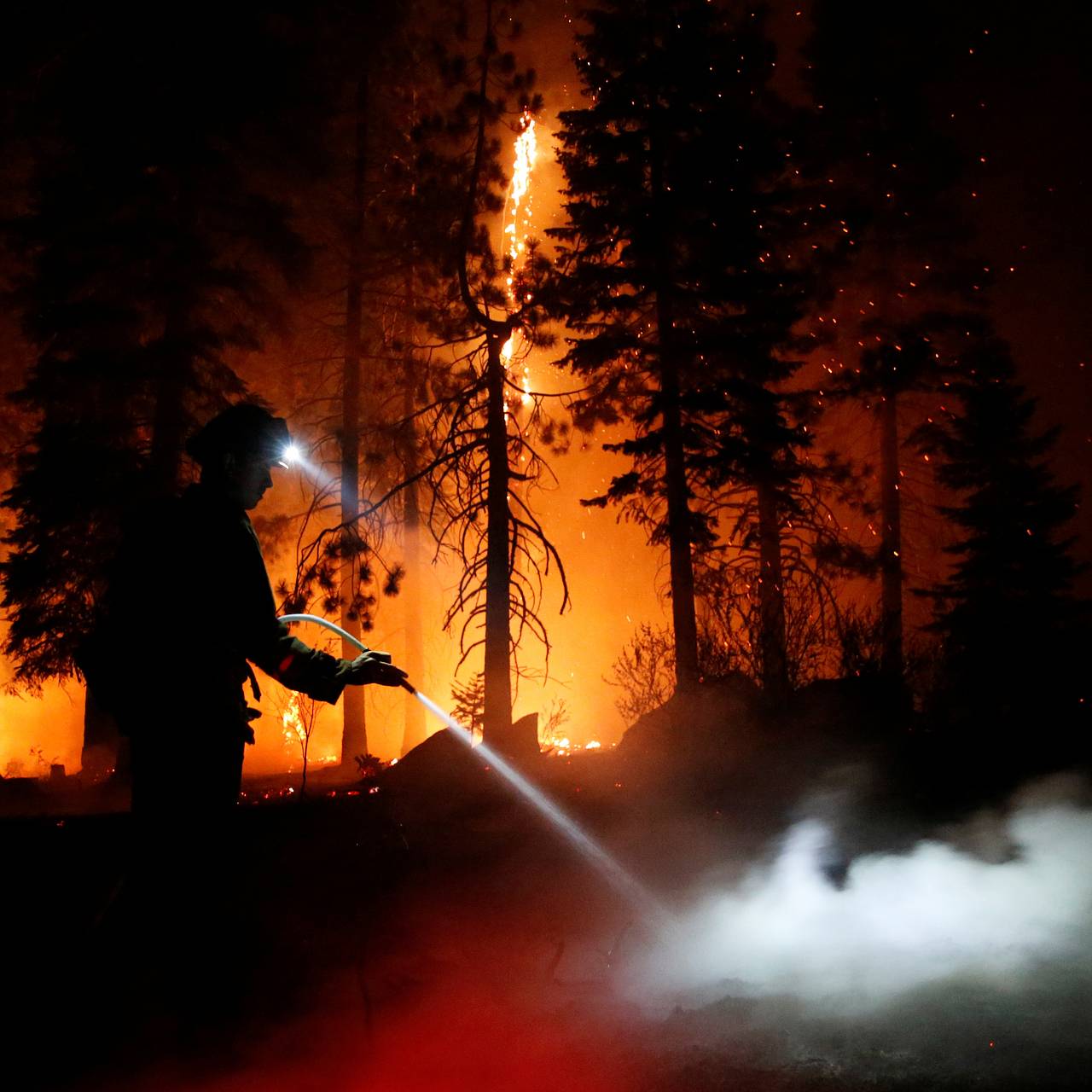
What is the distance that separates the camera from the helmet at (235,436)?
395cm

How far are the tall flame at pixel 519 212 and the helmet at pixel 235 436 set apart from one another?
7821 millimetres

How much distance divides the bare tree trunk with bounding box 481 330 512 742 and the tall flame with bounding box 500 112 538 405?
411mm

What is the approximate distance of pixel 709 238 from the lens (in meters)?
12.2

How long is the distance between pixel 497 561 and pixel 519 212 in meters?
6.60

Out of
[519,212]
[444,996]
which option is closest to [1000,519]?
[519,212]

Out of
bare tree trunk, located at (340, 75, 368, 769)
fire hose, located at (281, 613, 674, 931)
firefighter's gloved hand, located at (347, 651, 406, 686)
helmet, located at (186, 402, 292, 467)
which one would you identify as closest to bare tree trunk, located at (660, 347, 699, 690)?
fire hose, located at (281, 613, 674, 931)

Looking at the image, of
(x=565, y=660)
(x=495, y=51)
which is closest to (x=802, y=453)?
(x=495, y=51)

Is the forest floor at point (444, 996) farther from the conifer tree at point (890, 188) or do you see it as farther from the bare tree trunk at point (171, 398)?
the conifer tree at point (890, 188)

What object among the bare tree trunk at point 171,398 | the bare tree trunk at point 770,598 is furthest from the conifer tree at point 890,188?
the bare tree trunk at point 171,398

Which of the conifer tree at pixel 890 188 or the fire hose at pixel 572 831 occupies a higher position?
the conifer tree at pixel 890 188

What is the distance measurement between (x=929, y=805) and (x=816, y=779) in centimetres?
139

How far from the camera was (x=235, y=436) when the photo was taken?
3.99m

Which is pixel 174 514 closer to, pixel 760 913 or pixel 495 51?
pixel 760 913

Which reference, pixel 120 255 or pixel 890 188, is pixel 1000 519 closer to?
pixel 890 188
